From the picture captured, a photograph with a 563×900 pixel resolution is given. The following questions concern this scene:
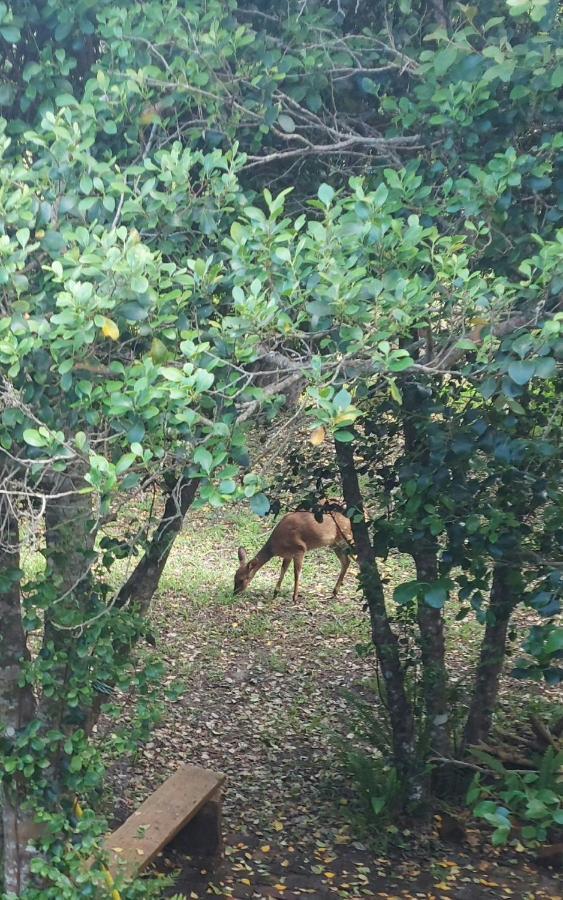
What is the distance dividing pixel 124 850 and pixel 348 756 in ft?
5.65

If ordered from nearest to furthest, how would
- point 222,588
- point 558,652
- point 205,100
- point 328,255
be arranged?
1. point 328,255
2. point 558,652
3. point 205,100
4. point 222,588

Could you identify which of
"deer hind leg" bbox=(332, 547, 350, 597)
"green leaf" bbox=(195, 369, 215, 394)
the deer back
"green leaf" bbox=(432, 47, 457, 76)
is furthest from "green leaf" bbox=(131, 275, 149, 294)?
the deer back

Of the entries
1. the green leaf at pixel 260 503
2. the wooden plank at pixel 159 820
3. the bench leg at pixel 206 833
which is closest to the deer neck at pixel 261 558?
the wooden plank at pixel 159 820

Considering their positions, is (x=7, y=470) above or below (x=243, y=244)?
below

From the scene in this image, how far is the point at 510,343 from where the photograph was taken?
2.49m

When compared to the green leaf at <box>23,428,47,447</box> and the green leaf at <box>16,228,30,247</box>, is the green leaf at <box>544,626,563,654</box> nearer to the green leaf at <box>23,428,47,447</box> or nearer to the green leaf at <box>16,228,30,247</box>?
the green leaf at <box>23,428,47,447</box>

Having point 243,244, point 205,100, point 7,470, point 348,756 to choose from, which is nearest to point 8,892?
point 7,470

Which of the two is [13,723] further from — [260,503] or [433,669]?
[433,669]

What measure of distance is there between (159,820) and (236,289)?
3.23 m

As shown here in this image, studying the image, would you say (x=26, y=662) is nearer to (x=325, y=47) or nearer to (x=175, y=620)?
(x=325, y=47)

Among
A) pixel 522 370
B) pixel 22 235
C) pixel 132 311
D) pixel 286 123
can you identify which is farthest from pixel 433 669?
pixel 22 235

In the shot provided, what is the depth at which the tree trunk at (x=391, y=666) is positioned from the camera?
4992 mm

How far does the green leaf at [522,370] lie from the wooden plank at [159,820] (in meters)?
2.59

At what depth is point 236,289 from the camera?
232 centimetres
